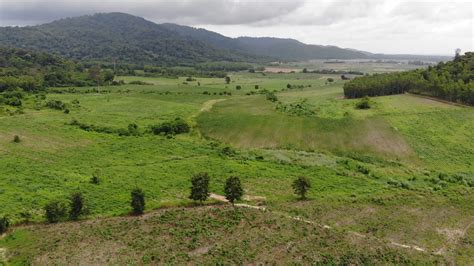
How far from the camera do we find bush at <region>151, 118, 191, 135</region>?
80.3 meters

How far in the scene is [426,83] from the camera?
106875 millimetres

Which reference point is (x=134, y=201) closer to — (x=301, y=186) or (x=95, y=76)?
(x=301, y=186)

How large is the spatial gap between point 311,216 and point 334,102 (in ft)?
225

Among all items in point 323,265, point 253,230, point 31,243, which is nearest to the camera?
point 323,265

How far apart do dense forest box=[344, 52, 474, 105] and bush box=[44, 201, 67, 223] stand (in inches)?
3758

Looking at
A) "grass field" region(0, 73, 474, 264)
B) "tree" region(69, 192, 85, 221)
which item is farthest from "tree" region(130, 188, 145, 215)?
"tree" region(69, 192, 85, 221)

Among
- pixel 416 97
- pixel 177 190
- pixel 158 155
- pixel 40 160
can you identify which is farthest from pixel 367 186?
pixel 416 97

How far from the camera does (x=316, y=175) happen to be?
57094 mm

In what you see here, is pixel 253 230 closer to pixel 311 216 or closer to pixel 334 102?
pixel 311 216

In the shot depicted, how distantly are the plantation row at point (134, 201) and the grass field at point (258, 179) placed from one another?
4.11 ft

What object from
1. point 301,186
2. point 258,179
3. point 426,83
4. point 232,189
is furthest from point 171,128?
point 426,83

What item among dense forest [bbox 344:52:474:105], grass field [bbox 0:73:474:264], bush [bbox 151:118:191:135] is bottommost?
grass field [bbox 0:73:474:264]

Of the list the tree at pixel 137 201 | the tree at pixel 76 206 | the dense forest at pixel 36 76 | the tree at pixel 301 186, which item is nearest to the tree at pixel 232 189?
the tree at pixel 301 186

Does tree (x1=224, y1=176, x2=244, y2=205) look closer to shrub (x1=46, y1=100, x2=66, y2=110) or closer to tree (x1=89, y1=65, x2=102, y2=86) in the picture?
shrub (x1=46, y1=100, x2=66, y2=110)
